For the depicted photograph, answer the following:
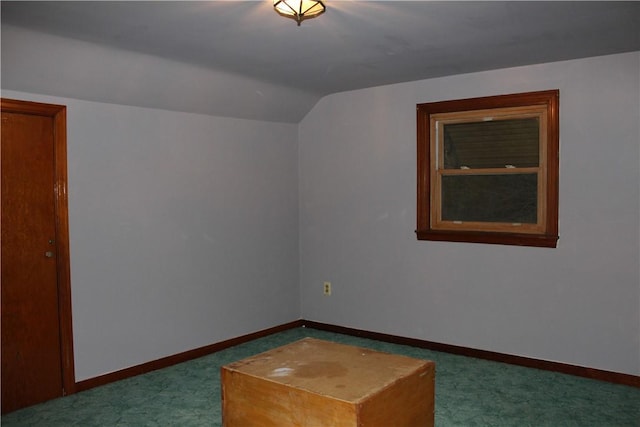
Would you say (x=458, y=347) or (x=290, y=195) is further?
(x=290, y=195)

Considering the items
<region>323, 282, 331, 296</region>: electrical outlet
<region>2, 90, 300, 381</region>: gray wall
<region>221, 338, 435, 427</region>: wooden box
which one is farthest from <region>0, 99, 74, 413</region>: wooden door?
<region>323, 282, 331, 296</region>: electrical outlet

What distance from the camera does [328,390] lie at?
7.82 ft

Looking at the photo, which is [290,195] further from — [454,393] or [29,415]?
[29,415]

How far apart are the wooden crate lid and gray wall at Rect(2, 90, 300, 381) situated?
1.50 m

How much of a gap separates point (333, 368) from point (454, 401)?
1180mm

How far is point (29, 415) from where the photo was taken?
10.9 feet

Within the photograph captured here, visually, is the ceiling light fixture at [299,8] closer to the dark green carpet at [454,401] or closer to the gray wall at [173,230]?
the gray wall at [173,230]

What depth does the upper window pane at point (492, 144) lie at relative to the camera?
13.5ft

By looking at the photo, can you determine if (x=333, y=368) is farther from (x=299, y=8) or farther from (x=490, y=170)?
(x=490, y=170)

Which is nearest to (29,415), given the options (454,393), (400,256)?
(454,393)

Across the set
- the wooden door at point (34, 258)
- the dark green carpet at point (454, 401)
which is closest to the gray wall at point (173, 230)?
the wooden door at point (34, 258)

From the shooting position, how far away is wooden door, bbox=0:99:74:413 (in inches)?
133

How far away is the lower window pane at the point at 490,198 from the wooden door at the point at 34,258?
2767 millimetres

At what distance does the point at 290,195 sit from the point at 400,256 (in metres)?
1.20
